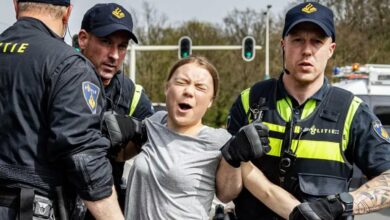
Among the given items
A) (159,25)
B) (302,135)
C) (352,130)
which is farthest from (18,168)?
(159,25)

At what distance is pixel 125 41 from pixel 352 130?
1396 mm

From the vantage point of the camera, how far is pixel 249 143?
2.46m

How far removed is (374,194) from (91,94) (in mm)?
1401

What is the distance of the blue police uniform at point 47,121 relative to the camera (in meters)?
2.49

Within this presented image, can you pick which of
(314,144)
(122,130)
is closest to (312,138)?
(314,144)

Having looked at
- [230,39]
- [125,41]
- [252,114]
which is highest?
[125,41]

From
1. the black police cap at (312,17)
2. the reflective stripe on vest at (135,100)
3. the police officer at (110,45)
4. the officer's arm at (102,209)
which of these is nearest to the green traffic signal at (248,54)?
the reflective stripe on vest at (135,100)

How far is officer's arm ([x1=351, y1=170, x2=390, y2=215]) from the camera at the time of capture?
270cm

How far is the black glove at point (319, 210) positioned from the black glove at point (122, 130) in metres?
0.91

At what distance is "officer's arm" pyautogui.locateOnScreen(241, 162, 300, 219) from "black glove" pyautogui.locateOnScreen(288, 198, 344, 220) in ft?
0.43

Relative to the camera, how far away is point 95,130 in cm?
259

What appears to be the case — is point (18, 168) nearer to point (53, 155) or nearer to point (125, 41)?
Result: point (53, 155)

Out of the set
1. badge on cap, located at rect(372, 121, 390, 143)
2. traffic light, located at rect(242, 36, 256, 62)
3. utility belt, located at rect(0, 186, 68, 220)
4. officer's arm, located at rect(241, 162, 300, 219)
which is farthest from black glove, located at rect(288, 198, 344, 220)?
traffic light, located at rect(242, 36, 256, 62)

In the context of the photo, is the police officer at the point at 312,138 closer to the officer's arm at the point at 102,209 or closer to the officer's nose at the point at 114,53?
the officer's arm at the point at 102,209
